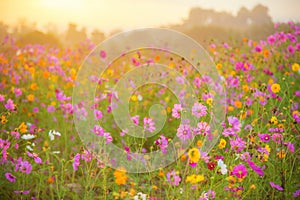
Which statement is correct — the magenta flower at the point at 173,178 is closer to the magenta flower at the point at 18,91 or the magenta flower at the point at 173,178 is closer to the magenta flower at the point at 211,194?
the magenta flower at the point at 211,194

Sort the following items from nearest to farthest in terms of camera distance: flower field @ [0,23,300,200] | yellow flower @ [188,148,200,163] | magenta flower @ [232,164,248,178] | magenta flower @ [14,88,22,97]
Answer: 1. yellow flower @ [188,148,200,163]
2. magenta flower @ [232,164,248,178]
3. flower field @ [0,23,300,200]
4. magenta flower @ [14,88,22,97]

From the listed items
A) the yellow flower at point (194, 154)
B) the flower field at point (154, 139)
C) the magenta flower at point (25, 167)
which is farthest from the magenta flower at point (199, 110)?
the magenta flower at point (25, 167)

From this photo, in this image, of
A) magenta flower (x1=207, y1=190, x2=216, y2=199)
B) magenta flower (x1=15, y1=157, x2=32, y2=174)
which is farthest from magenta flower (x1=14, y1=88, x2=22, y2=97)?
magenta flower (x1=207, y1=190, x2=216, y2=199)

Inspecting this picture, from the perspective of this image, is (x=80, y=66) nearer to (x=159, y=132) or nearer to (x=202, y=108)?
(x=159, y=132)

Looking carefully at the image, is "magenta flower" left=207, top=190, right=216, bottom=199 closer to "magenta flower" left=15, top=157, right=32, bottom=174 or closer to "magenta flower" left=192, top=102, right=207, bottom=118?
"magenta flower" left=192, top=102, right=207, bottom=118

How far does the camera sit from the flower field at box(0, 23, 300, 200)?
205 centimetres

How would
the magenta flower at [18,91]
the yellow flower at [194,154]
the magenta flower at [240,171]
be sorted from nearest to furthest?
the yellow flower at [194,154] < the magenta flower at [240,171] < the magenta flower at [18,91]

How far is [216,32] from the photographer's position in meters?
11.8

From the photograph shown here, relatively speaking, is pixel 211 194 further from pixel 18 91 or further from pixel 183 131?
pixel 18 91

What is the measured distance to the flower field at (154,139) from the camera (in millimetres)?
2049

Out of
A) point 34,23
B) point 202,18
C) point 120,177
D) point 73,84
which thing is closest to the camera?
point 120,177

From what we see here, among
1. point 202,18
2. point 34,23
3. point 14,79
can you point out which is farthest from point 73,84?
point 202,18

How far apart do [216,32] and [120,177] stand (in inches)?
418

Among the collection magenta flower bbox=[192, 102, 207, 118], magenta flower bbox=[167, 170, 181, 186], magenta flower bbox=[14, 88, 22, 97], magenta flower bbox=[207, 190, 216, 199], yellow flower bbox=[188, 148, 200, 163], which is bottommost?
magenta flower bbox=[207, 190, 216, 199]
